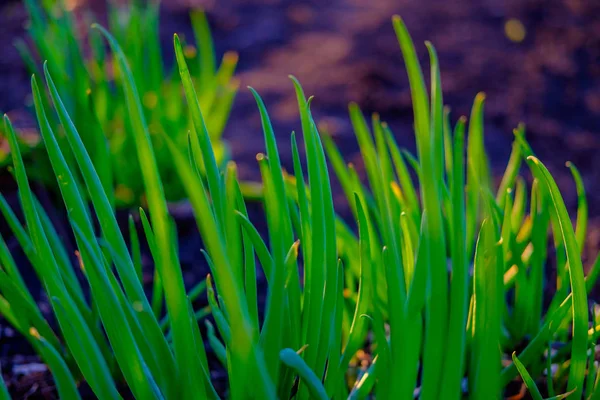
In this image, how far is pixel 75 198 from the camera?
0.50m

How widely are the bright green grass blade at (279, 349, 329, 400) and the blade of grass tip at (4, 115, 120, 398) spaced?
0.16 metres

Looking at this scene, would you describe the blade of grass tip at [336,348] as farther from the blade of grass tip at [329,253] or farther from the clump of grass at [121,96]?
the clump of grass at [121,96]

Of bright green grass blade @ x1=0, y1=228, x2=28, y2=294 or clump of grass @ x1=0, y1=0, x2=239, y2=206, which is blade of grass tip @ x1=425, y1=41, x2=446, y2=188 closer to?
bright green grass blade @ x1=0, y1=228, x2=28, y2=294

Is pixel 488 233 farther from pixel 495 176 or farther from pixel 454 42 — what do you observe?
→ pixel 454 42

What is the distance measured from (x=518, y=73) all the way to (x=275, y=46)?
87cm

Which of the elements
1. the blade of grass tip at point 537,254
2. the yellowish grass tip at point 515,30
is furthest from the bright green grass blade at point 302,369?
the yellowish grass tip at point 515,30

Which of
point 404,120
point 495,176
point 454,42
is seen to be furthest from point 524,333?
point 454,42

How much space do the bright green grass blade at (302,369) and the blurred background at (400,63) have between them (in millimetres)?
941

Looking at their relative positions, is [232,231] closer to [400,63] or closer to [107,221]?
[107,221]

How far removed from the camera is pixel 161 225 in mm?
466

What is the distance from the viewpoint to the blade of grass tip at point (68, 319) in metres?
0.50

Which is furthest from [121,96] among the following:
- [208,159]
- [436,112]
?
[436,112]

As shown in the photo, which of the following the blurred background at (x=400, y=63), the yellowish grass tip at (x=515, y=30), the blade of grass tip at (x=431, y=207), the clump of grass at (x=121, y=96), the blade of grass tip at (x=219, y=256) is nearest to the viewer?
the blade of grass tip at (x=219, y=256)

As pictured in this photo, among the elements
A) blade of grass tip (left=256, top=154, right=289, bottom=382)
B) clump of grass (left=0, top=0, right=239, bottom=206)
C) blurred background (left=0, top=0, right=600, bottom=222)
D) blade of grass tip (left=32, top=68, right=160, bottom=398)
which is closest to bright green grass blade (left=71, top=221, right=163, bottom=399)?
blade of grass tip (left=32, top=68, right=160, bottom=398)
